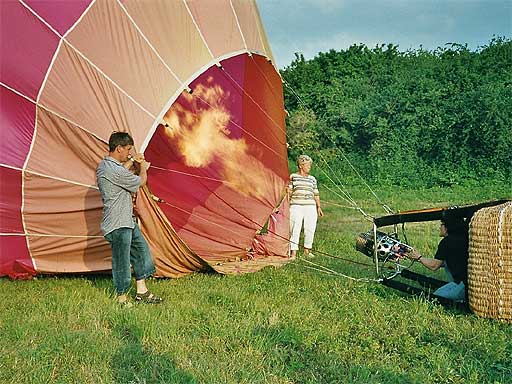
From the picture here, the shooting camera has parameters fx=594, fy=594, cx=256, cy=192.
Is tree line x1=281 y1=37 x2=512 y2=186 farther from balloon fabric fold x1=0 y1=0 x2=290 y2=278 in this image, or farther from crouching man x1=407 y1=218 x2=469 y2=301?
crouching man x1=407 y1=218 x2=469 y2=301

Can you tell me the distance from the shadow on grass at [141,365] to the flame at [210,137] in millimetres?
2025

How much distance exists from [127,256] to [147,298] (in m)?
0.34

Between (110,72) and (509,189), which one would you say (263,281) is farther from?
(509,189)

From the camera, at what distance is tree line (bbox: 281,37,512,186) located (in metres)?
14.2

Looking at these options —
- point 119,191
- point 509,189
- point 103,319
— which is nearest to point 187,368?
point 103,319

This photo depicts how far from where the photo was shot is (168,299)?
438 centimetres

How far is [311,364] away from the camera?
313cm

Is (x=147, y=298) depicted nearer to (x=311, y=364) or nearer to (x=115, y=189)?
(x=115, y=189)

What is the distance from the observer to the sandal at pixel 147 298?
427 cm

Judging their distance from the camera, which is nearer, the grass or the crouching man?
the grass

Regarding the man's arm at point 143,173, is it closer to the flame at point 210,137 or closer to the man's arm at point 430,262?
the flame at point 210,137

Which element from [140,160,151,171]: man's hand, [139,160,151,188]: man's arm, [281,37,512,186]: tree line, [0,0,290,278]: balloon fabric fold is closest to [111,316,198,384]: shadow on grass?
[139,160,151,188]: man's arm

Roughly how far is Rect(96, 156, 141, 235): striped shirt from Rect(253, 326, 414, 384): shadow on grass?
1.36 meters

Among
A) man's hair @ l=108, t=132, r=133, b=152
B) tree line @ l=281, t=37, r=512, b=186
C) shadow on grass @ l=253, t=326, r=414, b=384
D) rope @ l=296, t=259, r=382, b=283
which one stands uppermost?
tree line @ l=281, t=37, r=512, b=186
